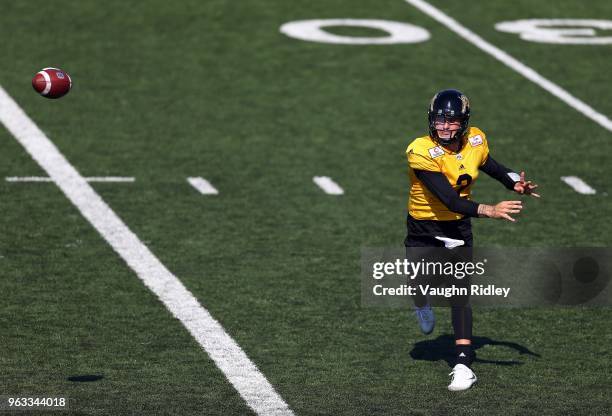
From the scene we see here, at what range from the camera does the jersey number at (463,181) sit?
985 cm

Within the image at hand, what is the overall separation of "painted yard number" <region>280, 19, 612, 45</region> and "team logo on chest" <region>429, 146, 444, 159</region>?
1118 centimetres

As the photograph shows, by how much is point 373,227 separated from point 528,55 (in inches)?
292

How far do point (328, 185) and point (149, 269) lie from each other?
3.35 metres

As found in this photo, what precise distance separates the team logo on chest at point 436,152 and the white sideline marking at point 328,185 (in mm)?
5400

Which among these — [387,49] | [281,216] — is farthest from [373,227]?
[387,49]

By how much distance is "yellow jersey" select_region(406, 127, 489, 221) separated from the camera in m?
9.77

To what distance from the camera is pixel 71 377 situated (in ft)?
32.1

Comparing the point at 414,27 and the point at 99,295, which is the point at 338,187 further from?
the point at 414,27

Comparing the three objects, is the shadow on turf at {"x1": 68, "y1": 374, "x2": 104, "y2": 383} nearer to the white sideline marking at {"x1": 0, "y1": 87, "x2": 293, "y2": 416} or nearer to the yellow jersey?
the white sideline marking at {"x1": 0, "y1": 87, "x2": 293, "y2": 416}

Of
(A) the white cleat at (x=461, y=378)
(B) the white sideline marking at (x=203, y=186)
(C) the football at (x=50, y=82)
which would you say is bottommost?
(B) the white sideline marking at (x=203, y=186)

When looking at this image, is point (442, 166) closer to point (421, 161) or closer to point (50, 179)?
point (421, 161)

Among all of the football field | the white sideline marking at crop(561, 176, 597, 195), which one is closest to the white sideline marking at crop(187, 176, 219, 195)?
the football field

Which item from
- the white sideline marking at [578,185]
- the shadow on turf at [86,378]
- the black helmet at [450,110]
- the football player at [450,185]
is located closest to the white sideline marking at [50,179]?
the white sideline marking at [578,185]

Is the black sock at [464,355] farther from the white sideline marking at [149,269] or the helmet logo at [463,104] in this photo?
the helmet logo at [463,104]
